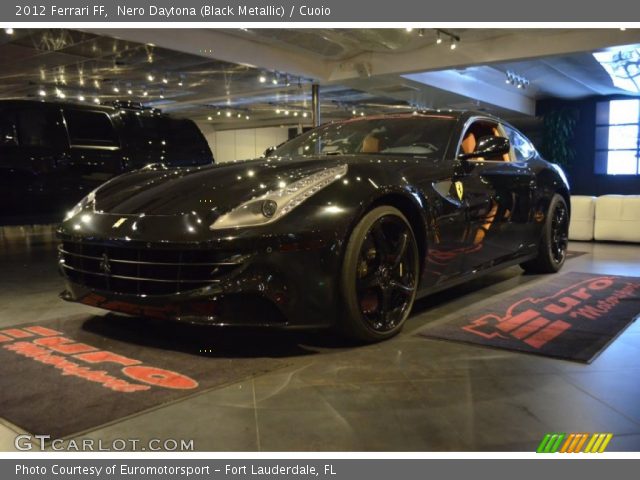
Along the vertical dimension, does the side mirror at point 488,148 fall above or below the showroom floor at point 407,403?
above

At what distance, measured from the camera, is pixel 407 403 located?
2.16 metres

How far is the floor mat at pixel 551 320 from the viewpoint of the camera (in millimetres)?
2907

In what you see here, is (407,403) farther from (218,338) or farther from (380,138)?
(380,138)

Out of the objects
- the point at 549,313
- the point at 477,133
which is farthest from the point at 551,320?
the point at 477,133

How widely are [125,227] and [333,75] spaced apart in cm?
912

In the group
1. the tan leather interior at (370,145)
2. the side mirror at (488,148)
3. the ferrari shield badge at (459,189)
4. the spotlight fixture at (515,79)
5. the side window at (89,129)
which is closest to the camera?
the ferrari shield badge at (459,189)

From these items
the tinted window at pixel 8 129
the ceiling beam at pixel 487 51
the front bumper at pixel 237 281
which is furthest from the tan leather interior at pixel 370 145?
the ceiling beam at pixel 487 51

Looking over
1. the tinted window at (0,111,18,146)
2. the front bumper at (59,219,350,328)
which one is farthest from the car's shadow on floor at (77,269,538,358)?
the tinted window at (0,111,18,146)

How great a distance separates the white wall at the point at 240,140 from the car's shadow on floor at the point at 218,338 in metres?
19.0

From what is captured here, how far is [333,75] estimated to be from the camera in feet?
36.6

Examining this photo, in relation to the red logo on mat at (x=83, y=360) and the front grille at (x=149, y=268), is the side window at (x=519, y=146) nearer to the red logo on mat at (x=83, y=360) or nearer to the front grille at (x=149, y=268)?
the front grille at (x=149, y=268)

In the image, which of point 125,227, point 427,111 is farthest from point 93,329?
point 427,111

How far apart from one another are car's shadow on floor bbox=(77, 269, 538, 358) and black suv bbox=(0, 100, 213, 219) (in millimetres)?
3137

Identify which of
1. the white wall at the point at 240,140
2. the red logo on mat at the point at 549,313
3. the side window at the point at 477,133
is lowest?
the red logo on mat at the point at 549,313
